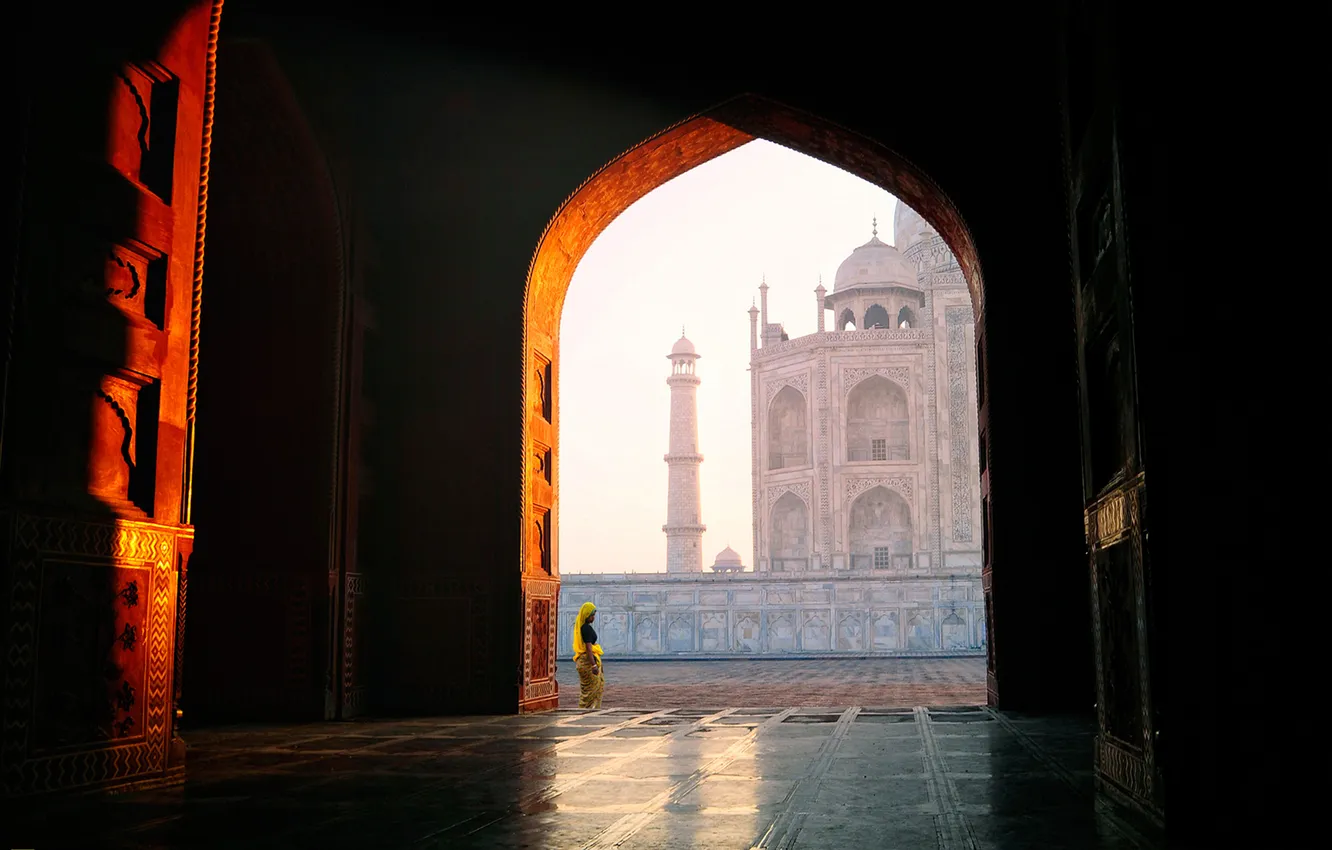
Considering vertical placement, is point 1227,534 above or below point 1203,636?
above

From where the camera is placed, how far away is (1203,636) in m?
2.67

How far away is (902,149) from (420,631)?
396 cm

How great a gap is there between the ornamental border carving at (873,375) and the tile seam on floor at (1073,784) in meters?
25.8

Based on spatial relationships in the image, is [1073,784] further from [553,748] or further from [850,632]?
[850,632]

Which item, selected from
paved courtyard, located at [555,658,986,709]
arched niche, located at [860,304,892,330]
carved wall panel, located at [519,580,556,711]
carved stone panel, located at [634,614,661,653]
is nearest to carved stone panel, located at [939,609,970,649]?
paved courtyard, located at [555,658,986,709]

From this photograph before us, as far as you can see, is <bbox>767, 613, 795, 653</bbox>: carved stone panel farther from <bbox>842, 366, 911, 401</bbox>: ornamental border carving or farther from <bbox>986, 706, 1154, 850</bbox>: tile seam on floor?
<bbox>986, 706, 1154, 850</bbox>: tile seam on floor

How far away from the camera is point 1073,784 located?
370 centimetres

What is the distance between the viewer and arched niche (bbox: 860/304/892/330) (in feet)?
110

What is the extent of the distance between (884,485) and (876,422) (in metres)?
1.73

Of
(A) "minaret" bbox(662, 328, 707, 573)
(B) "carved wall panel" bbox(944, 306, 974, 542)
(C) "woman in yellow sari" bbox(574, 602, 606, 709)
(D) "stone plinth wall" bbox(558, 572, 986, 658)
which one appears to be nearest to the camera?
(C) "woman in yellow sari" bbox(574, 602, 606, 709)

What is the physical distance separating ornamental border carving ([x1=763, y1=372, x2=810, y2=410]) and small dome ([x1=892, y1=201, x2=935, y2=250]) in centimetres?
518

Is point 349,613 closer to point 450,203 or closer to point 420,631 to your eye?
point 420,631

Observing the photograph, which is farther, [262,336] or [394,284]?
[394,284]

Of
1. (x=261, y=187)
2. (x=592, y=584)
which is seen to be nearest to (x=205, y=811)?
(x=261, y=187)
